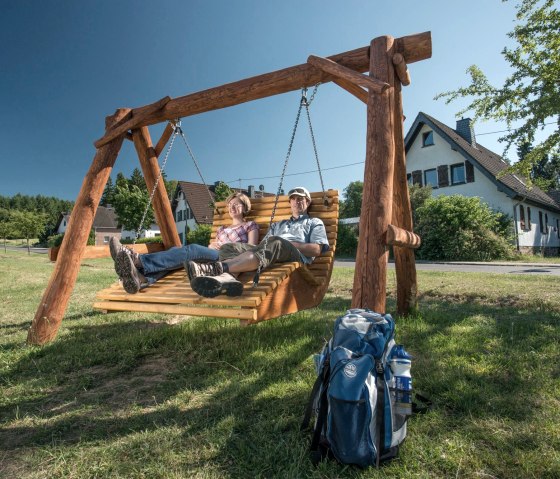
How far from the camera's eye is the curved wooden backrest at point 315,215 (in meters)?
4.17

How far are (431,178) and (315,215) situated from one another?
2036cm

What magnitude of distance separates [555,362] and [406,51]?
9.49 feet

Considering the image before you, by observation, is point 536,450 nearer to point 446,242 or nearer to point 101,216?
point 446,242

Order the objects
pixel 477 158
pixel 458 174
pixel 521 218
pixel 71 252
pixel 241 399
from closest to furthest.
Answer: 1. pixel 241 399
2. pixel 71 252
3. pixel 477 158
4. pixel 521 218
5. pixel 458 174

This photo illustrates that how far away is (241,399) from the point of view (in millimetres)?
2562

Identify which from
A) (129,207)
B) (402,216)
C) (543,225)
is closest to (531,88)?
(402,216)

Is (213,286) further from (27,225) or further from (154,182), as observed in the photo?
(27,225)

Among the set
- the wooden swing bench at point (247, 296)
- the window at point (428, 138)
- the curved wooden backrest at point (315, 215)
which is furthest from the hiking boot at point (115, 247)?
the window at point (428, 138)

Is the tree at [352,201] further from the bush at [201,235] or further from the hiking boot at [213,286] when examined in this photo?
the hiking boot at [213,286]

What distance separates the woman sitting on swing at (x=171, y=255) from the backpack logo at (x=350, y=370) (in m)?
1.79

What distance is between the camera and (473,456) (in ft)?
6.11

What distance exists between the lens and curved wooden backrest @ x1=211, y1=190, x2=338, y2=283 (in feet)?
13.7

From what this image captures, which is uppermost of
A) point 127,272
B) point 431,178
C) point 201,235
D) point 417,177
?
point 417,177

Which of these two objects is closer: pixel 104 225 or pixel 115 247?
pixel 115 247
